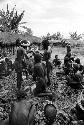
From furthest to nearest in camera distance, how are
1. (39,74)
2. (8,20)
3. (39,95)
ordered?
(8,20) < (39,95) < (39,74)

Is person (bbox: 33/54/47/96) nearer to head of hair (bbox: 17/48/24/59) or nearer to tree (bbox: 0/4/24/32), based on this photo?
head of hair (bbox: 17/48/24/59)

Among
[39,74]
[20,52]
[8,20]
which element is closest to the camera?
[39,74]

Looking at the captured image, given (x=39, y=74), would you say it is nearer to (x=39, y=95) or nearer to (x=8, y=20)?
(x=39, y=95)

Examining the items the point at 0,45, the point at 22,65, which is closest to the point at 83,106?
the point at 22,65

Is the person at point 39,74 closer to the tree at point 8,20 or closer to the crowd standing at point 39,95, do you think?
the crowd standing at point 39,95

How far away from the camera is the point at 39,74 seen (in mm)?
6000

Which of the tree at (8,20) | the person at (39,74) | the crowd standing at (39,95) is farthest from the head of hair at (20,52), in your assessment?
the tree at (8,20)

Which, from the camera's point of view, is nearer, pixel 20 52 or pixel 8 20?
pixel 20 52

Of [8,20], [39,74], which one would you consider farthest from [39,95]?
[8,20]

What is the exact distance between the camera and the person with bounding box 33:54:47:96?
5.93m

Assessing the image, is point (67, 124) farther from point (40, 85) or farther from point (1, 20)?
point (1, 20)

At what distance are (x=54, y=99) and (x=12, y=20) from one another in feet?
66.0

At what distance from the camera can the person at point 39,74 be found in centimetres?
593

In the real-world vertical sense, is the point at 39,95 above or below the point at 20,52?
below
